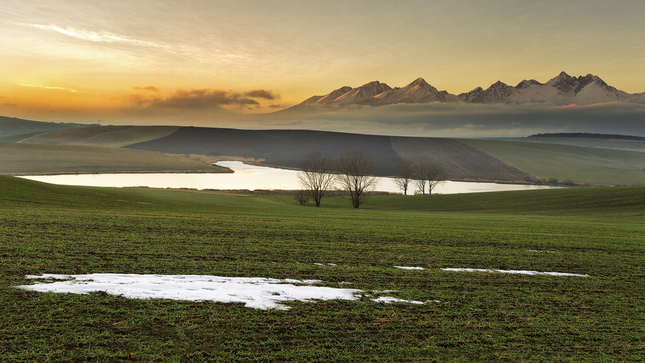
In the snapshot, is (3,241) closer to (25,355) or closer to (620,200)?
(25,355)

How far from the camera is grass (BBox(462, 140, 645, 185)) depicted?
137m

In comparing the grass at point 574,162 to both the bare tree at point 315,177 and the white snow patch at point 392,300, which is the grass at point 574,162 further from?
the white snow patch at point 392,300

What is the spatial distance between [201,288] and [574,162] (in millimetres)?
199441

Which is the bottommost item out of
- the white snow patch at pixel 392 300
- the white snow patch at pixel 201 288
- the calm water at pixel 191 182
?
the white snow patch at pixel 392 300

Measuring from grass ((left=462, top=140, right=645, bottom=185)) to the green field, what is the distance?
142 metres

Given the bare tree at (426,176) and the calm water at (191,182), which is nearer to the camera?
the calm water at (191,182)

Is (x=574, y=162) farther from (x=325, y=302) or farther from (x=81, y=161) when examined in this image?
(x=81, y=161)

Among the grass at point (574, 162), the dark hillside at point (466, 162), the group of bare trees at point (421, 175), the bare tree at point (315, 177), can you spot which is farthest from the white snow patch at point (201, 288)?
the grass at point (574, 162)

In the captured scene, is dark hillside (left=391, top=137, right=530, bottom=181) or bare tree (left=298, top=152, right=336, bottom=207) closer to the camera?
bare tree (left=298, top=152, right=336, bottom=207)

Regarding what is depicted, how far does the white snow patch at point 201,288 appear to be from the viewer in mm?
7547

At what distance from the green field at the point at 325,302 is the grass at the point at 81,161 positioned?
400 feet

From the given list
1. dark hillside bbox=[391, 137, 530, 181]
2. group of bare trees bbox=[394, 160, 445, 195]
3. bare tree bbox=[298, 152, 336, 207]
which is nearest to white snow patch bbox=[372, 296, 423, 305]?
bare tree bbox=[298, 152, 336, 207]

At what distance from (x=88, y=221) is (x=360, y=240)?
1269 centimetres

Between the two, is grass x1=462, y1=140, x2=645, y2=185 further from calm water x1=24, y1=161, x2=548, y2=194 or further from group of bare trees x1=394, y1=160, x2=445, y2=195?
group of bare trees x1=394, y1=160, x2=445, y2=195
